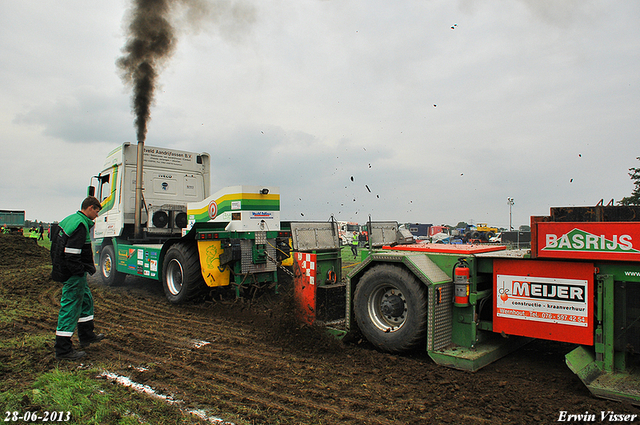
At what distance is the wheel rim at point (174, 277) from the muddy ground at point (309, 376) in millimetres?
1528

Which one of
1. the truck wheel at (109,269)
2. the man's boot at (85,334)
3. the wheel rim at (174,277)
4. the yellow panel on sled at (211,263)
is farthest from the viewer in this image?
the truck wheel at (109,269)

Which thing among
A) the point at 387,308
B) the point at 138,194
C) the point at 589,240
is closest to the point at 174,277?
the point at 138,194

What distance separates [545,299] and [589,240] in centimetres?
74

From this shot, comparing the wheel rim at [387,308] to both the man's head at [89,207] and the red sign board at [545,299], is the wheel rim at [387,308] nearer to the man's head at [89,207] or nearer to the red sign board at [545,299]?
the red sign board at [545,299]

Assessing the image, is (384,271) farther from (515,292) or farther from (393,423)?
(393,423)

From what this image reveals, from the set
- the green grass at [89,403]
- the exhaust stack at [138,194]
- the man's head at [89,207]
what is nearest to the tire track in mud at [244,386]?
Answer: the green grass at [89,403]

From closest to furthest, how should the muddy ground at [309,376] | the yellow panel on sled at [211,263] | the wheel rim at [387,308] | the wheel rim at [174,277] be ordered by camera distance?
1. the muddy ground at [309,376]
2. the wheel rim at [387,308]
3. the yellow panel on sled at [211,263]
4. the wheel rim at [174,277]

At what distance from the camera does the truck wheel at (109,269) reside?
10.4 metres

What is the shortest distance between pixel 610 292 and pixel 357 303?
2607 mm

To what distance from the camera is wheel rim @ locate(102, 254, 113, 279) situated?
10.8 metres

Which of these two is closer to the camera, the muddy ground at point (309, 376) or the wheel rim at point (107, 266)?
the muddy ground at point (309, 376)

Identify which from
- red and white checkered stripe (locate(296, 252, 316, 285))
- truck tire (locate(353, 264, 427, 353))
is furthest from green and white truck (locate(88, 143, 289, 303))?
truck tire (locate(353, 264, 427, 353))

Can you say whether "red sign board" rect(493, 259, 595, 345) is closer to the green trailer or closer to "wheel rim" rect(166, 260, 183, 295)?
the green trailer

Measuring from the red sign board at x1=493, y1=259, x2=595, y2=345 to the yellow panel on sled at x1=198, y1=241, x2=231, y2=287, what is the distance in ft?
16.1
